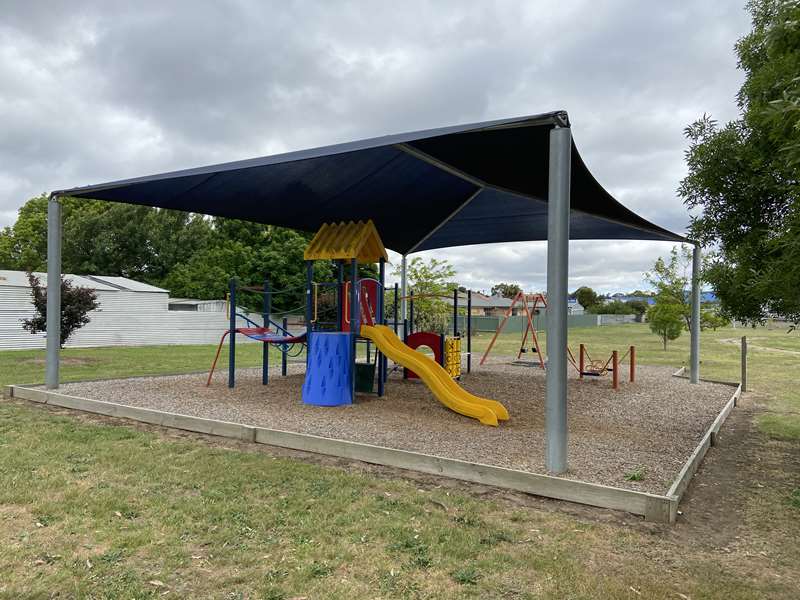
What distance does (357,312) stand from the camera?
8.51 m

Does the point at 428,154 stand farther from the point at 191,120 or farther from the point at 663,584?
the point at 191,120

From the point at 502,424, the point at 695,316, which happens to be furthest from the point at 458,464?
the point at 695,316

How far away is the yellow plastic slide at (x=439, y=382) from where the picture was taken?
700 centimetres

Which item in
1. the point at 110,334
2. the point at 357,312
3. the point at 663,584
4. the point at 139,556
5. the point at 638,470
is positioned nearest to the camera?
the point at 663,584

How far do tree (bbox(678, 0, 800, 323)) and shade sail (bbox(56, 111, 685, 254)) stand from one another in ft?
4.21

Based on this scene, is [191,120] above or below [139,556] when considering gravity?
above

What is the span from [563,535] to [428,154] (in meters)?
4.48

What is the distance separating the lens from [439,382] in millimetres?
7695

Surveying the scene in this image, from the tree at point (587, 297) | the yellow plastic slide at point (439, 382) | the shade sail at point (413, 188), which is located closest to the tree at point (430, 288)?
the shade sail at point (413, 188)

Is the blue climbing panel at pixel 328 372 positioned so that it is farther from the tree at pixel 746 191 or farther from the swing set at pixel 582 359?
the tree at pixel 746 191

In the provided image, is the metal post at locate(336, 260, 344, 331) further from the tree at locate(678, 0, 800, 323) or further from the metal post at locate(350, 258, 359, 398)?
the tree at locate(678, 0, 800, 323)

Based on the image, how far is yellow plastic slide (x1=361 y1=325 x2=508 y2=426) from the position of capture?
7004 millimetres

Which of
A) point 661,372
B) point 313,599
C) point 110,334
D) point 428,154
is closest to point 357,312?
point 428,154

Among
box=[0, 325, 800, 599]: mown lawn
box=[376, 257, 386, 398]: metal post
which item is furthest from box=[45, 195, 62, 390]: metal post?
box=[376, 257, 386, 398]: metal post
